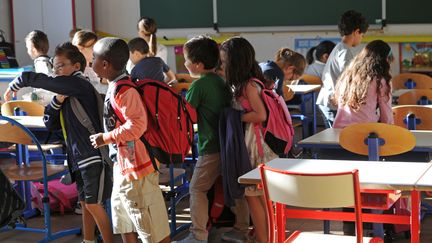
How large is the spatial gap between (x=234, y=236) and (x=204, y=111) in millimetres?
859

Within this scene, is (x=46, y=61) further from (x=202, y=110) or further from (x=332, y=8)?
(x=332, y=8)

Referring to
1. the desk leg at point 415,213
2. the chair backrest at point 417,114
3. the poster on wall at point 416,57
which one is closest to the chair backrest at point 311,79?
the poster on wall at point 416,57

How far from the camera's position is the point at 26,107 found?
6.10 metres

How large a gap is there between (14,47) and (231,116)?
681 centimetres

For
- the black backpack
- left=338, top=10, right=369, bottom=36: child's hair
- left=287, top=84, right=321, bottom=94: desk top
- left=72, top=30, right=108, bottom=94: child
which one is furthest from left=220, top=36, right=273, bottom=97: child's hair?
the black backpack

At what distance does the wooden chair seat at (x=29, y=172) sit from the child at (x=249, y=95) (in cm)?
132

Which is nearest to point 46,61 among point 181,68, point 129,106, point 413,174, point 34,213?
point 34,213

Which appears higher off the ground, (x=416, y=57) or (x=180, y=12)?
(x=180, y=12)

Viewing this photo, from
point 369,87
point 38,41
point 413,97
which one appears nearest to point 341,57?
point 413,97

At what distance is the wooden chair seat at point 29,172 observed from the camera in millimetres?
5203

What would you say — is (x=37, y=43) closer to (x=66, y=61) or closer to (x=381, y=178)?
(x=66, y=61)

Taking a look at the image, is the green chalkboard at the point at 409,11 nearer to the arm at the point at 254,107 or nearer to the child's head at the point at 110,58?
the arm at the point at 254,107

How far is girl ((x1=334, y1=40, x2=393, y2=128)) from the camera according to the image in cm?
505

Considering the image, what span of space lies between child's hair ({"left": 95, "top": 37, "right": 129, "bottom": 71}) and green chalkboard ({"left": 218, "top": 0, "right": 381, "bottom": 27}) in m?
6.88
